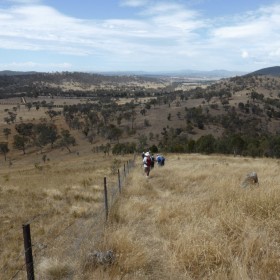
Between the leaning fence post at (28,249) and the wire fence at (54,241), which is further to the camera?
the wire fence at (54,241)

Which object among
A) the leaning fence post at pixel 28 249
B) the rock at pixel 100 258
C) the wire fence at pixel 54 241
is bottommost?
the wire fence at pixel 54 241

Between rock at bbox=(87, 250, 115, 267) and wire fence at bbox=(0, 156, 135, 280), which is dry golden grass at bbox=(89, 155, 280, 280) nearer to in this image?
rock at bbox=(87, 250, 115, 267)

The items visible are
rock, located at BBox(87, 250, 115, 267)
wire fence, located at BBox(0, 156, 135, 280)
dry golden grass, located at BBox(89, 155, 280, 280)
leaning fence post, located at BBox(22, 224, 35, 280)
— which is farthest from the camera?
wire fence, located at BBox(0, 156, 135, 280)

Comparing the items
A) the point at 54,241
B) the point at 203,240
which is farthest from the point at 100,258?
the point at 54,241

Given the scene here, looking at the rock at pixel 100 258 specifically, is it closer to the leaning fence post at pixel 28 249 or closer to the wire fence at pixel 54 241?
the wire fence at pixel 54 241

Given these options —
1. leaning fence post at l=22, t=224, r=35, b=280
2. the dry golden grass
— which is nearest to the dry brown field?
the dry golden grass

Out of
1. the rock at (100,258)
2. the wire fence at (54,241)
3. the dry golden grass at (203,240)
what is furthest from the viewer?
the wire fence at (54,241)

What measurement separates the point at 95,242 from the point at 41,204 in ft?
22.6

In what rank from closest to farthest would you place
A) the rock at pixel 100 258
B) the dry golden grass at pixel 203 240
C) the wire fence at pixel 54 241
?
the dry golden grass at pixel 203 240 → the rock at pixel 100 258 → the wire fence at pixel 54 241

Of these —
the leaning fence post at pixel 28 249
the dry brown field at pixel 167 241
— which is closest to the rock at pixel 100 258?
the dry brown field at pixel 167 241

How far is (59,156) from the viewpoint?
Answer: 294 ft

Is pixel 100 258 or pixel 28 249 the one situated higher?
pixel 28 249

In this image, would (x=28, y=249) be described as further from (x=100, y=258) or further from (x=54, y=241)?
(x=54, y=241)

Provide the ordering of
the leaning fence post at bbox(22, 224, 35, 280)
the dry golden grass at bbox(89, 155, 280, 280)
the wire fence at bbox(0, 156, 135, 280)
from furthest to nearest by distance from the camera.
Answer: the wire fence at bbox(0, 156, 135, 280) < the dry golden grass at bbox(89, 155, 280, 280) < the leaning fence post at bbox(22, 224, 35, 280)
